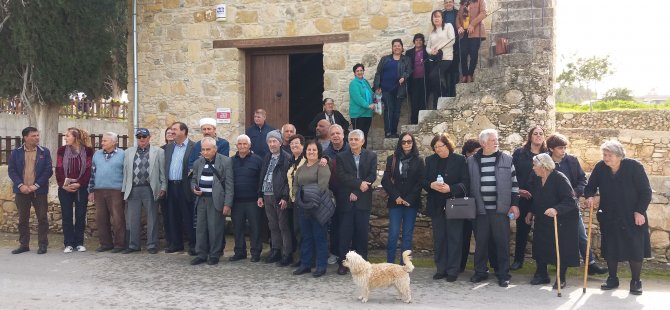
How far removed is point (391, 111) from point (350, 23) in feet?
6.23

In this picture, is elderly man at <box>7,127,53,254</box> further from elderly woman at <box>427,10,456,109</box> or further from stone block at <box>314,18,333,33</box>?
elderly woman at <box>427,10,456,109</box>

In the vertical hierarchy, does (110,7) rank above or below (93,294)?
above

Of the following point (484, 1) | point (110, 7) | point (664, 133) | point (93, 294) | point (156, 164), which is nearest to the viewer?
point (93, 294)

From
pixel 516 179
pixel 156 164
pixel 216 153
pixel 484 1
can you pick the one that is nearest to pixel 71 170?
pixel 156 164

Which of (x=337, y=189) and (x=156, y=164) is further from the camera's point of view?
(x=156, y=164)

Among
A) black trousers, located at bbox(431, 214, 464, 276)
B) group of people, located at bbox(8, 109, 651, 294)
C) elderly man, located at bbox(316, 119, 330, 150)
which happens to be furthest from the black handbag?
elderly man, located at bbox(316, 119, 330, 150)

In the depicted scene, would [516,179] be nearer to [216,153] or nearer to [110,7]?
Answer: [216,153]

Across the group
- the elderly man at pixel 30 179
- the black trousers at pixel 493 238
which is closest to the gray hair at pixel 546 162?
the black trousers at pixel 493 238

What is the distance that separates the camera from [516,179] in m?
6.32

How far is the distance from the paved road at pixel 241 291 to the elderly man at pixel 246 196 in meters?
0.36

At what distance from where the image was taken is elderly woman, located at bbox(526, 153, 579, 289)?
592cm

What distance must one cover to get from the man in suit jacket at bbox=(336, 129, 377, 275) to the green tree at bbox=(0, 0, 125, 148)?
8.76 metres

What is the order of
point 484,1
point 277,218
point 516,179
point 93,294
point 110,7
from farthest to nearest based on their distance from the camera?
point 110,7, point 484,1, point 277,218, point 516,179, point 93,294

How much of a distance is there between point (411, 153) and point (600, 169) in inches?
76.3
